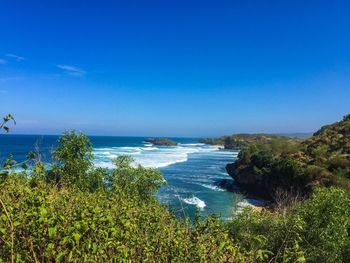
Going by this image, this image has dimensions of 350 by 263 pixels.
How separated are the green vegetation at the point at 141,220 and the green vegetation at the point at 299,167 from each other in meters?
0.26

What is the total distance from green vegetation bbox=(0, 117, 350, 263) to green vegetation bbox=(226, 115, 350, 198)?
26 centimetres

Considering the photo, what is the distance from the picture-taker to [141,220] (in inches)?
433

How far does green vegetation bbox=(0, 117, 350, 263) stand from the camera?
234 inches

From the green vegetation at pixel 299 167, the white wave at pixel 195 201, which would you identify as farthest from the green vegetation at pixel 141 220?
the white wave at pixel 195 201

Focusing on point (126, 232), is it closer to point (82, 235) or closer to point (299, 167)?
point (82, 235)

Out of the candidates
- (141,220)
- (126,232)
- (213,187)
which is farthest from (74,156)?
(213,187)

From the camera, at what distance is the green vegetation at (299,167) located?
62250 mm

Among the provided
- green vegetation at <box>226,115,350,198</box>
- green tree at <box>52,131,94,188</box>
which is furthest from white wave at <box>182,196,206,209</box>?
green tree at <box>52,131,94,188</box>

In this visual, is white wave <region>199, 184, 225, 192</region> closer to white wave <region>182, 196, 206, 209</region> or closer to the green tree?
white wave <region>182, 196, 206, 209</region>

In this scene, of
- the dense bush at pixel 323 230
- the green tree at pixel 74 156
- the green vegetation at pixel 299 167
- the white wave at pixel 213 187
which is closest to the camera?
the dense bush at pixel 323 230

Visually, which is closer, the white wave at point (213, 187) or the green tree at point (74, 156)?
the green tree at point (74, 156)

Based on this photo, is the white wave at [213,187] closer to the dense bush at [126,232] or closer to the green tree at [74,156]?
the green tree at [74,156]

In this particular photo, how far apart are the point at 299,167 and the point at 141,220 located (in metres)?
60.6

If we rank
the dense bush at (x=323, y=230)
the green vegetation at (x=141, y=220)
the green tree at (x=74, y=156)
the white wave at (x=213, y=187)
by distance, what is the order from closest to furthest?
the green vegetation at (x=141, y=220)
the dense bush at (x=323, y=230)
the green tree at (x=74, y=156)
the white wave at (x=213, y=187)
